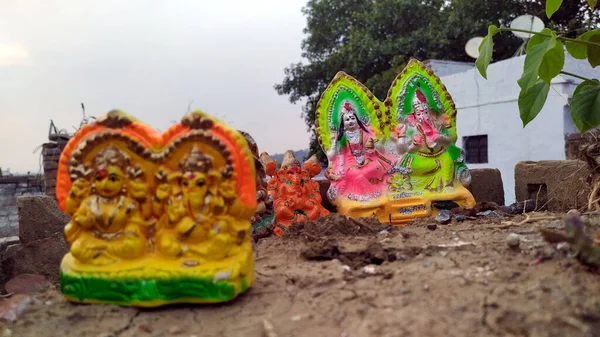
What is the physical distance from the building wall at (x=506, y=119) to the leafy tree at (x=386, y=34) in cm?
188

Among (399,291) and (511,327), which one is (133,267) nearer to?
(399,291)

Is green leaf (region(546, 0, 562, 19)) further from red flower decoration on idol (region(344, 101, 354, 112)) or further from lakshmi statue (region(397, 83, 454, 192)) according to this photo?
red flower decoration on idol (region(344, 101, 354, 112))

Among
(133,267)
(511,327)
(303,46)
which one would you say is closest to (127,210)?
(133,267)

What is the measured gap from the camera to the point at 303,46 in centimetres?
1512

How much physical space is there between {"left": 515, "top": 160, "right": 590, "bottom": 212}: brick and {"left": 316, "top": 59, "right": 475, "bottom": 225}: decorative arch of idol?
65cm

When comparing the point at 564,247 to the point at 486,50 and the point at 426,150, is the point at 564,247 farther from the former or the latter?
the point at 426,150

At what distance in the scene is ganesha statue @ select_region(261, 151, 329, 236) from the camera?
5.32 meters

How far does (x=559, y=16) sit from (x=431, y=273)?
12.7 m

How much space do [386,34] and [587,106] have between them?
12.1 m

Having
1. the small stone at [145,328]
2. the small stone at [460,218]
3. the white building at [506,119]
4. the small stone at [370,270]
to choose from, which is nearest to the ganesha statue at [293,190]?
the small stone at [460,218]

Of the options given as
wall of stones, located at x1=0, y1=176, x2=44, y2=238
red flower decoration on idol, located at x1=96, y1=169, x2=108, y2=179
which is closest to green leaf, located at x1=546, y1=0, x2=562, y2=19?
red flower decoration on idol, located at x1=96, y1=169, x2=108, y2=179

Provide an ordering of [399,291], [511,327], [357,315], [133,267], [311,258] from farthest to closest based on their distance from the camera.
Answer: [311,258], [133,267], [399,291], [357,315], [511,327]

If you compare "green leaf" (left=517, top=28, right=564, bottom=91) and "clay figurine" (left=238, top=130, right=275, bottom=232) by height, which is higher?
"green leaf" (left=517, top=28, right=564, bottom=91)

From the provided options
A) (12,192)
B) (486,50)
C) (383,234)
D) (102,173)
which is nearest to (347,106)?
(383,234)
